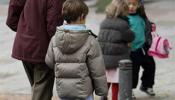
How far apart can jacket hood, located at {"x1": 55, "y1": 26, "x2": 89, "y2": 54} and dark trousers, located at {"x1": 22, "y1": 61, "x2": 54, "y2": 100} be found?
0.81 m

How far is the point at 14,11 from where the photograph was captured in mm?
6301

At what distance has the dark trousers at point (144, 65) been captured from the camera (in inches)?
308

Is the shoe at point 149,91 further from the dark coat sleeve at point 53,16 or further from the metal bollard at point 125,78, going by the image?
the dark coat sleeve at point 53,16

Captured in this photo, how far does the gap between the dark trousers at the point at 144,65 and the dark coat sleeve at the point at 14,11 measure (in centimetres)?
202

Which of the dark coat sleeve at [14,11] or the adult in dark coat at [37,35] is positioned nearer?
the adult in dark coat at [37,35]

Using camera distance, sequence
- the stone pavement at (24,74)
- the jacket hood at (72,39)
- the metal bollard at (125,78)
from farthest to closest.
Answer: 1. the stone pavement at (24,74)
2. the metal bollard at (125,78)
3. the jacket hood at (72,39)

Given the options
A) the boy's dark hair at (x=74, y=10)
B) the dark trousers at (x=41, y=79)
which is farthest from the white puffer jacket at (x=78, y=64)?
the dark trousers at (x=41, y=79)

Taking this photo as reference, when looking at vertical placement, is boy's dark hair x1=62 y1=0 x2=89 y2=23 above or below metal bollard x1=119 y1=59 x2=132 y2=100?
above

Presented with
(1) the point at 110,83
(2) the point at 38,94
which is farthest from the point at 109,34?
(2) the point at 38,94

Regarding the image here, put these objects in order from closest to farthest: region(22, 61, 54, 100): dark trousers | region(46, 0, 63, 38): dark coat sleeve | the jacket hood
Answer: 1. the jacket hood
2. region(46, 0, 63, 38): dark coat sleeve
3. region(22, 61, 54, 100): dark trousers

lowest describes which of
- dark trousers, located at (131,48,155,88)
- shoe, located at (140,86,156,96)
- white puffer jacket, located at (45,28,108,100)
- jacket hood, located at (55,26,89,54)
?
shoe, located at (140,86,156,96)

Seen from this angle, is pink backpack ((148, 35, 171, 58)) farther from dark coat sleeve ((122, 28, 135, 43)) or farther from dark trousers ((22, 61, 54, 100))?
dark trousers ((22, 61, 54, 100))

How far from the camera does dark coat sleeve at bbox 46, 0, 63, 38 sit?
5.91 m

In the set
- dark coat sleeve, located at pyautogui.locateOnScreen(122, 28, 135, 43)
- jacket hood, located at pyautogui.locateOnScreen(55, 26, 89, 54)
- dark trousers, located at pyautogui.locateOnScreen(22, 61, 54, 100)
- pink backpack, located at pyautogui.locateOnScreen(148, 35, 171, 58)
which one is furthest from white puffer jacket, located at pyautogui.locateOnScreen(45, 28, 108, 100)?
pink backpack, located at pyautogui.locateOnScreen(148, 35, 171, 58)
